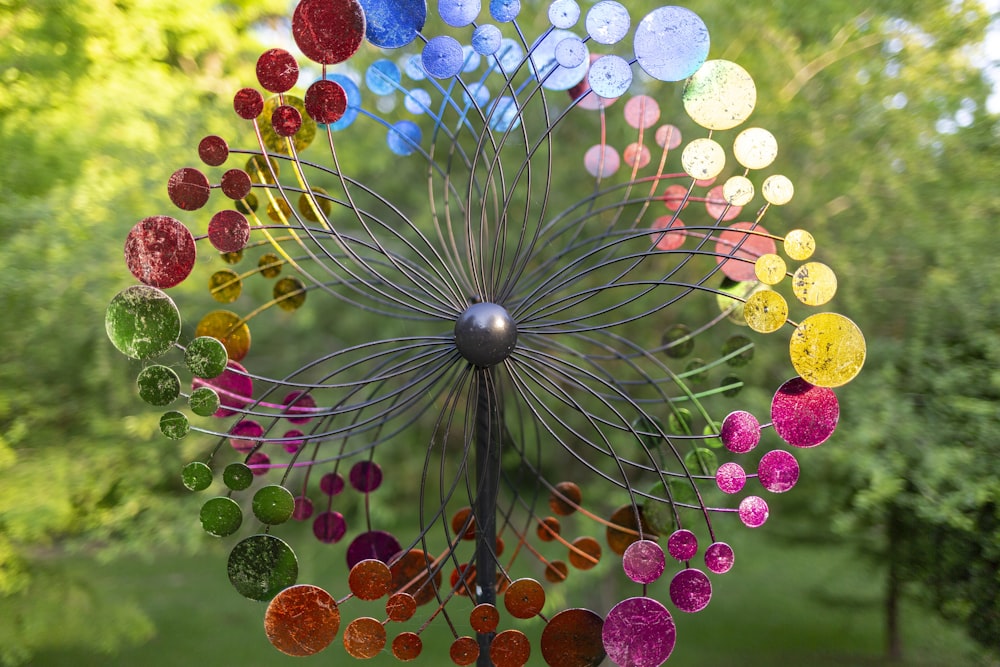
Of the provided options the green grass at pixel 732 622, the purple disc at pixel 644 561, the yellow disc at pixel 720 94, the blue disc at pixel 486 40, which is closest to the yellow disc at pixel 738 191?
the yellow disc at pixel 720 94

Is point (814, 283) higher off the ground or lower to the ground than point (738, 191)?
lower

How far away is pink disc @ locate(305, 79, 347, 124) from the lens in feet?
3.27

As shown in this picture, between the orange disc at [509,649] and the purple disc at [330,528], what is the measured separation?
1.64ft

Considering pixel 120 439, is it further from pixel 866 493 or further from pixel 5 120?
pixel 866 493

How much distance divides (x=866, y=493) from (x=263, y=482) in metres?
2.64

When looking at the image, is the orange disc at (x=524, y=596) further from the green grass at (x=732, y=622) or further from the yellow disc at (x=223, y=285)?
the green grass at (x=732, y=622)

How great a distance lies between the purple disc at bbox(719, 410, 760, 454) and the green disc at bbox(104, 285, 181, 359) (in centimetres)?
84

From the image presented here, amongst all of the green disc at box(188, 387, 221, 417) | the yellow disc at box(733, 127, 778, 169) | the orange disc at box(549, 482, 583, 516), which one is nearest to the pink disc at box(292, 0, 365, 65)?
the green disc at box(188, 387, 221, 417)

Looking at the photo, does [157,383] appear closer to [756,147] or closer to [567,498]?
[567,498]

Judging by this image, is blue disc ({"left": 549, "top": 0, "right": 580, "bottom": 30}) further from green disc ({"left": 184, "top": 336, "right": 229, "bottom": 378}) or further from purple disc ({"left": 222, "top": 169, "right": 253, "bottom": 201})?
green disc ({"left": 184, "top": 336, "right": 229, "bottom": 378})

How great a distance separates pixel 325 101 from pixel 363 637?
806 millimetres

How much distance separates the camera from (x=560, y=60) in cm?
105

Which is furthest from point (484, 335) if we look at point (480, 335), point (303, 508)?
point (303, 508)

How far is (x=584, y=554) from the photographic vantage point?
4.36 feet
